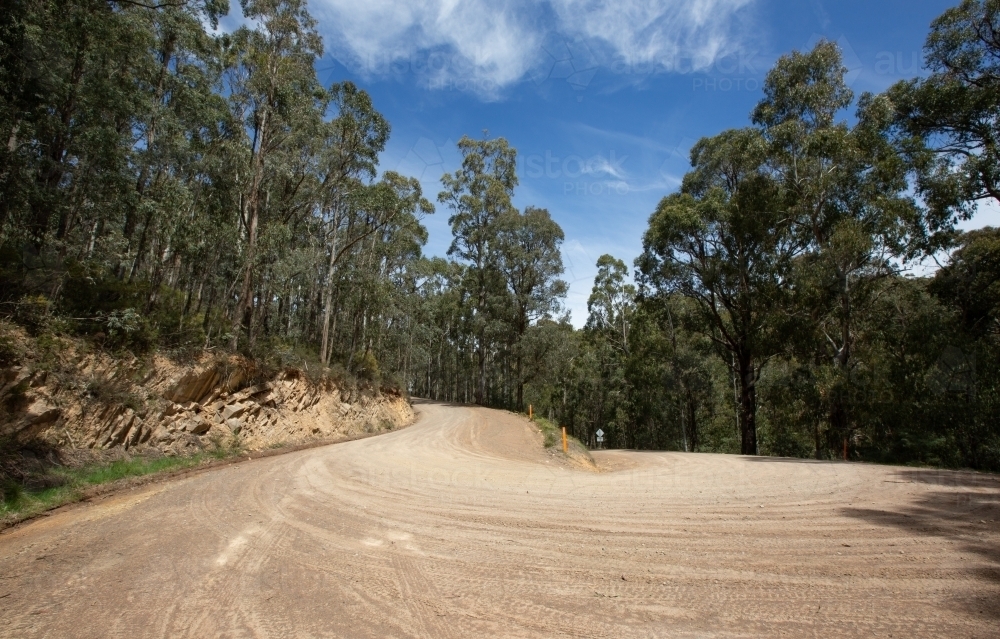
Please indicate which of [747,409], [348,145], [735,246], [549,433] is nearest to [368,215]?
[348,145]

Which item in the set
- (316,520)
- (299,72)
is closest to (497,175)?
(299,72)

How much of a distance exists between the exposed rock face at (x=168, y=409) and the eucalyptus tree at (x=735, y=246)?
17032 mm

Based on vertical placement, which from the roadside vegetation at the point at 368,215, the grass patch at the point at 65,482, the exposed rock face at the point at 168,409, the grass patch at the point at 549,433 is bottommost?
the grass patch at the point at 65,482

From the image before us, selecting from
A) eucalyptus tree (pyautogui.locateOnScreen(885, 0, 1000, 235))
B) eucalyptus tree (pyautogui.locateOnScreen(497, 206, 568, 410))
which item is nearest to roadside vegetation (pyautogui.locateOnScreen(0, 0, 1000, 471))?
eucalyptus tree (pyautogui.locateOnScreen(885, 0, 1000, 235))

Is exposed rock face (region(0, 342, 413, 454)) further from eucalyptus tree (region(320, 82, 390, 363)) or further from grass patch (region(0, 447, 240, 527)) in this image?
eucalyptus tree (region(320, 82, 390, 363))

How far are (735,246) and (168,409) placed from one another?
22.0m

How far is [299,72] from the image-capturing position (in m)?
17.0

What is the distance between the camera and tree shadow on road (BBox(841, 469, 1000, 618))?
359 cm

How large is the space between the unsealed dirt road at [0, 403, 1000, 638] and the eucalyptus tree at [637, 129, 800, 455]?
13.3 meters

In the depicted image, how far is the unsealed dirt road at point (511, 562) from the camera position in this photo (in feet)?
10.3

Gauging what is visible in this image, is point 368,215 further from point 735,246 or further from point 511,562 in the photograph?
point 511,562

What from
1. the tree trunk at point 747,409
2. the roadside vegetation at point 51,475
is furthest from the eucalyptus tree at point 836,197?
the roadside vegetation at point 51,475

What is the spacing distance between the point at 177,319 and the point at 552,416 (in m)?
48.0

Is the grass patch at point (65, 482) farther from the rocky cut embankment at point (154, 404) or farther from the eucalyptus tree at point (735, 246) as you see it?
the eucalyptus tree at point (735, 246)
